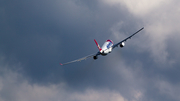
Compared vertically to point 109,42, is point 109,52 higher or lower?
lower

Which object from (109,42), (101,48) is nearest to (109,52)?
(101,48)

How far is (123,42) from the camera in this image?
141m

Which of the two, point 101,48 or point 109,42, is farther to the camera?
point 109,42

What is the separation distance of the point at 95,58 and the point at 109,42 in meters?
17.5

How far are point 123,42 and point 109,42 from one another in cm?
1119

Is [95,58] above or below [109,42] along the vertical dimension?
below

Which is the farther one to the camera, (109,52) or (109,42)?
(109,42)

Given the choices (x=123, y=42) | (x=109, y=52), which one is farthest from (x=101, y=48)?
(x=123, y=42)

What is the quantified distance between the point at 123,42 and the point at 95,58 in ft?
61.2

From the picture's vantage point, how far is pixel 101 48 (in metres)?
137

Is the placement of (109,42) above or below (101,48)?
above

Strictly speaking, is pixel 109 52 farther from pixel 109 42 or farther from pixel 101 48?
pixel 109 42

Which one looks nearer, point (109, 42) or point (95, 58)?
point (95, 58)

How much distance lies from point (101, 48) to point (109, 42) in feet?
47.8
